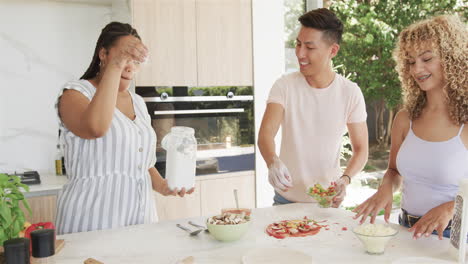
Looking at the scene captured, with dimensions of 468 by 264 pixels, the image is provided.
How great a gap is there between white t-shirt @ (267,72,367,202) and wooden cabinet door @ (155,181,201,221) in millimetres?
1268

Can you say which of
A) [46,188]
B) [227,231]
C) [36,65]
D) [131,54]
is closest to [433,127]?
[227,231]

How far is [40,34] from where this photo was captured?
10.7 feet

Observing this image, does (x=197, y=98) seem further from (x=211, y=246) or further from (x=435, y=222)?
(x=435, y=222)

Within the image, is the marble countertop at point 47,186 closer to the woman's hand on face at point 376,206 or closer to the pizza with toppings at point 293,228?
the pizza with toppings at point 293,228

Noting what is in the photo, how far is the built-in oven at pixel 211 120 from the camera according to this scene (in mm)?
3322

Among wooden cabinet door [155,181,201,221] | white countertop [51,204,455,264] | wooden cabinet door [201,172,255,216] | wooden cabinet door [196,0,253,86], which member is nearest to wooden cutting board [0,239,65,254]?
white countertop [51,204,455,264]

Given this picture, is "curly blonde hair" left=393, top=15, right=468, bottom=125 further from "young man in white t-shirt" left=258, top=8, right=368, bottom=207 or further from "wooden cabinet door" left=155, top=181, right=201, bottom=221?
"wooden cabinet door" left=155, top=181, right=201, bottom=221

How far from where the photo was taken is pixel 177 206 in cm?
337

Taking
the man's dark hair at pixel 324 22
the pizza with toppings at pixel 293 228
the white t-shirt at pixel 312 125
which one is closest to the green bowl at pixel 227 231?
the pizza with toppings at pixel 293 228

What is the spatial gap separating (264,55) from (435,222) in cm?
249

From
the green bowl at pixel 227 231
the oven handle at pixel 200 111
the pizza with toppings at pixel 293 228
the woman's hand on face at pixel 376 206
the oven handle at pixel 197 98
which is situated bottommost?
the pizza with toppings at pixel 293 228

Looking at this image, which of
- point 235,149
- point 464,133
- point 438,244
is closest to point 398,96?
point 235,149

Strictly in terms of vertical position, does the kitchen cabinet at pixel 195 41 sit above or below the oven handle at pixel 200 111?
above

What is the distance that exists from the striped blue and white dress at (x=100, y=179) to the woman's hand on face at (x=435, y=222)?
3.58ft
